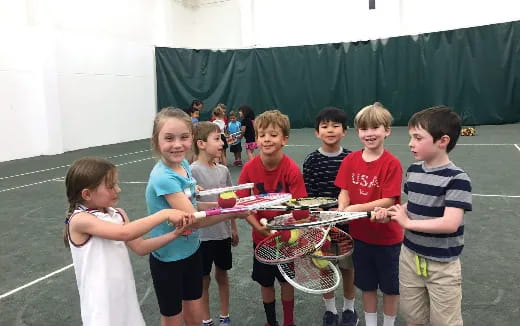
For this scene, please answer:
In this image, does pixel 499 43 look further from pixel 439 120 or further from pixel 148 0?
pixel 439 120

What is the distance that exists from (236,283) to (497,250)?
97.7 inches

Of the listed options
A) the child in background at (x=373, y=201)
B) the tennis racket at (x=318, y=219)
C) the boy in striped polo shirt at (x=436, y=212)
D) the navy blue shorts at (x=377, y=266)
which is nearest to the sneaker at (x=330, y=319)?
the child in background at (x=373, y=201)

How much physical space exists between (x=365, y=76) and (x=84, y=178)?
15.7 metres

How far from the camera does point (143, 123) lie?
16797 millimetres

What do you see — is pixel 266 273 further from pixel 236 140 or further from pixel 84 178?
pixel 236 140

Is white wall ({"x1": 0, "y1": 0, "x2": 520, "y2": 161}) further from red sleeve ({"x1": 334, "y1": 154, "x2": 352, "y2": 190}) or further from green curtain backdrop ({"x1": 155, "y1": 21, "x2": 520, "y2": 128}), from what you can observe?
red sleeve ({"x1": 334, "y1": 154, "x2": 352, "y2": 190})

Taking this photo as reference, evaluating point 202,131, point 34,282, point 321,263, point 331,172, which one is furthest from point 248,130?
point 321,263

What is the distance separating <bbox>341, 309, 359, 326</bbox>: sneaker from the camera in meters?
2.97

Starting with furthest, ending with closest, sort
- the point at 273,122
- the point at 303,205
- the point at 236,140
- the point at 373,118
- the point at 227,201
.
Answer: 1. the point at 236,140
2. the point at 273,122
3. the point at 373,118
4. the point at 303,205
5. the point at 227,201

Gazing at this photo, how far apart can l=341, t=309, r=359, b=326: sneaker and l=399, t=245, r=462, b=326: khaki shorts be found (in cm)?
68

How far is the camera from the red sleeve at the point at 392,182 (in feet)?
8.18

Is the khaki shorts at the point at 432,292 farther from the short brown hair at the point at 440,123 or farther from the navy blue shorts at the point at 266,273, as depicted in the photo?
the navy blue shorts at the point at 266,273

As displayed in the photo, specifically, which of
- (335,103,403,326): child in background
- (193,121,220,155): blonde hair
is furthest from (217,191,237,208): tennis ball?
(193,121,220,155): blonde hair

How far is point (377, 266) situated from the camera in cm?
265
